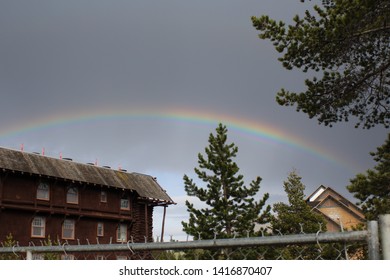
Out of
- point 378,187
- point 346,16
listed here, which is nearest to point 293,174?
point 378,187

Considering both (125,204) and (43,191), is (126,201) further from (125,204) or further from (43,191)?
(43,191)

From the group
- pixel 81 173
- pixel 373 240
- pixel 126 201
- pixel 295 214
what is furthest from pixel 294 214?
pixel 373 240

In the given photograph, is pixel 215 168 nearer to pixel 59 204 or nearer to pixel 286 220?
pixel 286 220

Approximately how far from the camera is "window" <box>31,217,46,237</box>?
35156 millimetres

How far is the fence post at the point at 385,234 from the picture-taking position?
2482 millimetres

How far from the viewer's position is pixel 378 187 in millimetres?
15914

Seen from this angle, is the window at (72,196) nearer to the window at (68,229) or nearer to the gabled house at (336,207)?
the window at (68,229)

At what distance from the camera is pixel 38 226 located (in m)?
35.5

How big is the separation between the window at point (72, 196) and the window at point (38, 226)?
266 cm

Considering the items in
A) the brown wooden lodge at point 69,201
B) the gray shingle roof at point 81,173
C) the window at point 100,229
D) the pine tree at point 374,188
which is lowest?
the pine tree at point 374,188

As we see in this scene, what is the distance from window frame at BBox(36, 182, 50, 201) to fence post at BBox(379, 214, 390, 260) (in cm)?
3593

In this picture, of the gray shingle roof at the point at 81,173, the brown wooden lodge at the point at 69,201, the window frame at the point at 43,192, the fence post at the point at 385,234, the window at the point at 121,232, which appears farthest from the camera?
the window at the point at 121,232

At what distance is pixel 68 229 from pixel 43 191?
389 centimetres

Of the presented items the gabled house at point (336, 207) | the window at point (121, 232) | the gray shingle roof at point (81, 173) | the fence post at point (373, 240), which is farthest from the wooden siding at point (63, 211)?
the fence post at point (373, 240)
